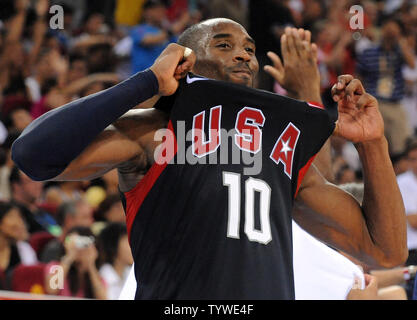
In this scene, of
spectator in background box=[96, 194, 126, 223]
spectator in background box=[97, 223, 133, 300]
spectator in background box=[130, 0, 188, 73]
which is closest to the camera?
spectator in background box=[97, 223, 133, 300]

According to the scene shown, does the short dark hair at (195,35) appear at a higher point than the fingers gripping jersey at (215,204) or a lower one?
higher

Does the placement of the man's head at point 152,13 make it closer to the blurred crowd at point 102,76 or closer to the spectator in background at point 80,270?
the blurred crowd at point 102,76

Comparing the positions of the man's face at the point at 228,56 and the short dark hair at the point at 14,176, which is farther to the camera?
the short dark hair at the point at 14,176

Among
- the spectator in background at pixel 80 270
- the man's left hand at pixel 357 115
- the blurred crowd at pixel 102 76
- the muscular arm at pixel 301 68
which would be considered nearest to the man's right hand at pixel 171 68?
the man's left hand at pixel 357 115

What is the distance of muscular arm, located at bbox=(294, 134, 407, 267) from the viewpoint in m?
2.30

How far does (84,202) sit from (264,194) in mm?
3538

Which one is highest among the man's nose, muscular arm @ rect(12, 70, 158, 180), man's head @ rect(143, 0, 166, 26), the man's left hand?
man's head @ rect(143, 0, 166, 26)

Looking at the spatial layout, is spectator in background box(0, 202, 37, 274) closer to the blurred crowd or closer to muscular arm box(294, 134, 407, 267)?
the blurred crowd

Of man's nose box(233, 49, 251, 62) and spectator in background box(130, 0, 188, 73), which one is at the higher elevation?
spectator in background box(130, 0, 188, 73)

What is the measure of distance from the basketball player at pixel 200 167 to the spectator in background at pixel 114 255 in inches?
110

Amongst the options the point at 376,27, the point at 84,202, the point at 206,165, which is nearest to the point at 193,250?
the point at 206,165

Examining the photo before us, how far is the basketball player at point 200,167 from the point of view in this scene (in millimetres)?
1874

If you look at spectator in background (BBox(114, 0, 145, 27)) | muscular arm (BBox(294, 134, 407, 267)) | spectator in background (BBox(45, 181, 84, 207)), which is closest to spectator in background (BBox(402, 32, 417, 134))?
spectator in background (BBox(114, 0, 145, 27))

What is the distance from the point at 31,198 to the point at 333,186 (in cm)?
375
